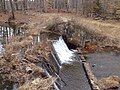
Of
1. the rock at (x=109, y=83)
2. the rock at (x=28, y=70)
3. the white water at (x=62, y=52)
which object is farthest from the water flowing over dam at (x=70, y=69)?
the rock at (x=28, y=70)

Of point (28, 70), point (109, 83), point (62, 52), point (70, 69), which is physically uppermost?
point (28, 70)

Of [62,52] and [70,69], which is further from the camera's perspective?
[62,52]

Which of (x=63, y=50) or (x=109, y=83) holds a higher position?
(x=63, y=50)

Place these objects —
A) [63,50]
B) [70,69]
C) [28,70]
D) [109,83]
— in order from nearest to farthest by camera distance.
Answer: [28,70]
[109,83]
[70,69]
[63,50]

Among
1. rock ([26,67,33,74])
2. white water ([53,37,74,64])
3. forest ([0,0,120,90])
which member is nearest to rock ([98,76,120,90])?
forest ([0,0,120,90])

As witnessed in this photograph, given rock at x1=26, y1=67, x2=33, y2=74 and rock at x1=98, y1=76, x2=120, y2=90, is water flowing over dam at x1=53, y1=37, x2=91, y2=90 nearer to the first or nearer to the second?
rock at x1=98, y1=76, x2=120, y2=90

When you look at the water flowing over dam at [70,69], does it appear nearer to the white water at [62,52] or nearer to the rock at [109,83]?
the white water at [62,52]

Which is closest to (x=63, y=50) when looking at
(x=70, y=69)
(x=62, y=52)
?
(x=62, y=52)

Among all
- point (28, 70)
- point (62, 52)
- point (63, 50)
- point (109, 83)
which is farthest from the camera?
point (63, 50)

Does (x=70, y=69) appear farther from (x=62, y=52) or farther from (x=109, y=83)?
(x=62, y=52)

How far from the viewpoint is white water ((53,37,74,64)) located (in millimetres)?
24016

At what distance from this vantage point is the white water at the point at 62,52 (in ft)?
78.8

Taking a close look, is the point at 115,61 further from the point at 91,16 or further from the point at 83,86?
the point at 91,16

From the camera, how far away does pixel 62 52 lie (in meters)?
25.1
